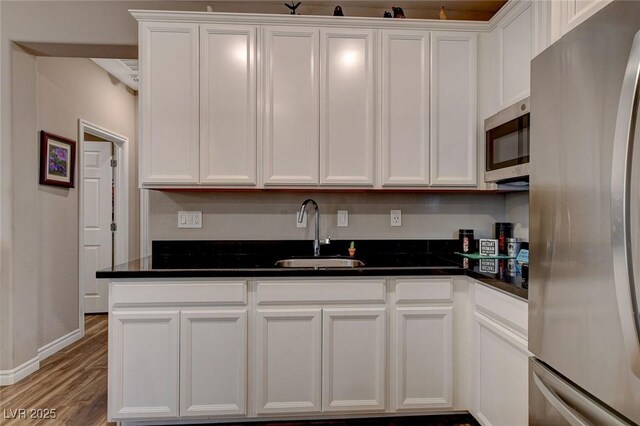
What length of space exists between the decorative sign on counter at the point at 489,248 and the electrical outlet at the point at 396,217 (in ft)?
1.86

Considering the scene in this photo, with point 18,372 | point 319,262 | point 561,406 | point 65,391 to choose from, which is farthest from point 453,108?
point 18,372

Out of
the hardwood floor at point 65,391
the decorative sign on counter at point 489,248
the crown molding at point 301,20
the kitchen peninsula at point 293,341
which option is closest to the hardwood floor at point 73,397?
the hardwood floor at point 65,391

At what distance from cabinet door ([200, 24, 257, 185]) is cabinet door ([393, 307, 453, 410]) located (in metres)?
1.25

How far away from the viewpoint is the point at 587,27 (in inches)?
36.9

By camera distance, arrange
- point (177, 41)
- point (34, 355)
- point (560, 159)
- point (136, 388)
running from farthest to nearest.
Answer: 1. point (34, 355)
2. point (177, 41)
3. point (136, 388)
4. point (560, 159)

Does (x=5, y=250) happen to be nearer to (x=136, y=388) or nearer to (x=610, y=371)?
(x=136, y=388)

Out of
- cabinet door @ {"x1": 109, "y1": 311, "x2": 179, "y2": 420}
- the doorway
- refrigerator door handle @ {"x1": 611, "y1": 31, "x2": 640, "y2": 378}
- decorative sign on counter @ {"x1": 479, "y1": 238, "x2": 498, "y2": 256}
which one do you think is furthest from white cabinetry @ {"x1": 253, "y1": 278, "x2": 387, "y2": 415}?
the doorway

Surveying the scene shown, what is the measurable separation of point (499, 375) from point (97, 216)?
424 cm

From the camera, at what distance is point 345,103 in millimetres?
2242

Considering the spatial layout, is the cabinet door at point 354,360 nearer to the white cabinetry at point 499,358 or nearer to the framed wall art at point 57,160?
the white cabinetry at point 499,358

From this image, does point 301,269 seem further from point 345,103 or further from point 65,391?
point 65,391

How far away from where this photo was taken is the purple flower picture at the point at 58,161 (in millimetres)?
2887

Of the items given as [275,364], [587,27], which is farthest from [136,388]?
[587,27]

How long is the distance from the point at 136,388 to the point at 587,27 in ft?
7.78
